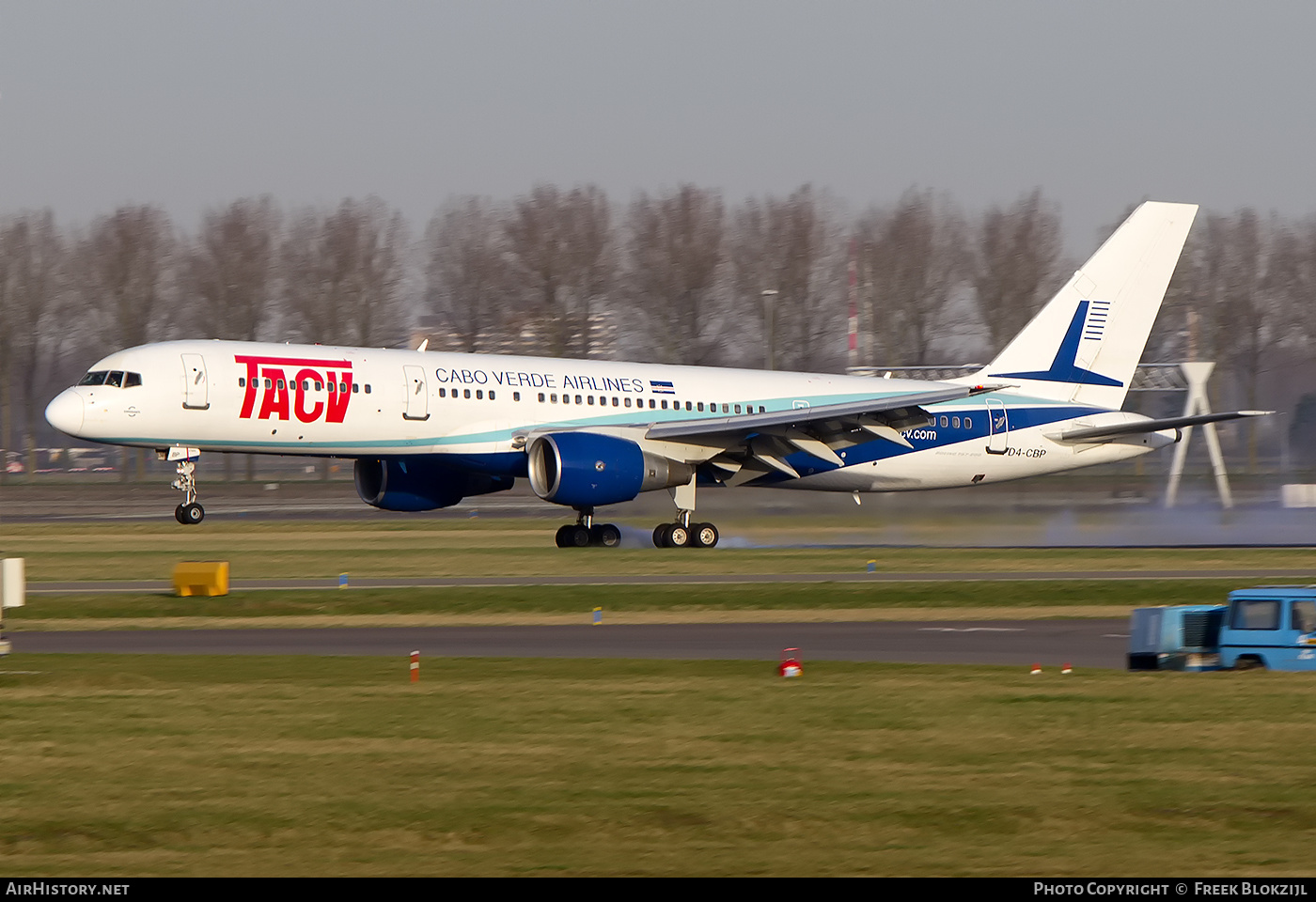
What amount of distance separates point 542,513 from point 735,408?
764 inches

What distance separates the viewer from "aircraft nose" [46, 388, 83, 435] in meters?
34.8

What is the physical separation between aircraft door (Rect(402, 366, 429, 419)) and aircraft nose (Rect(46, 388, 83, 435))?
23.9 ft

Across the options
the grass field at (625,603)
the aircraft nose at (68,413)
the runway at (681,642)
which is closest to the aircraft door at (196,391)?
the aircraft nose at (68,413)

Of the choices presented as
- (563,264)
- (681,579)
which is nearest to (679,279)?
(563,264)

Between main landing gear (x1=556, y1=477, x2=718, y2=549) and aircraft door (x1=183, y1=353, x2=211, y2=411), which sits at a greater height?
aircraft door (x1=183, y1=353, x2=211, y2=411)

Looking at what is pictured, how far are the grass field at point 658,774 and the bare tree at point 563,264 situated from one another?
235 ft

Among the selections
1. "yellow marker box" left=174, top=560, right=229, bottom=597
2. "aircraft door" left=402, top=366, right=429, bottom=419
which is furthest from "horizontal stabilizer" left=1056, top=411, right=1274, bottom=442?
"yellow marker box" left=174, top=560, right=229, bottom=597

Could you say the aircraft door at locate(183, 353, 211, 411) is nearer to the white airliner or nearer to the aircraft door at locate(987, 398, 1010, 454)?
the white airliner

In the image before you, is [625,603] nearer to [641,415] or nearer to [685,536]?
[685,536]

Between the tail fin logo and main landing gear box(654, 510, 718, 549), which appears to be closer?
main landing gear box(654, 510, 718, 549)

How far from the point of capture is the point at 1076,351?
41.7 m

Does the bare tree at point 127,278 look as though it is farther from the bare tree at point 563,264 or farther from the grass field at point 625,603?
the grass field at point 625,603

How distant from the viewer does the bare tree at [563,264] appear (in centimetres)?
9012
